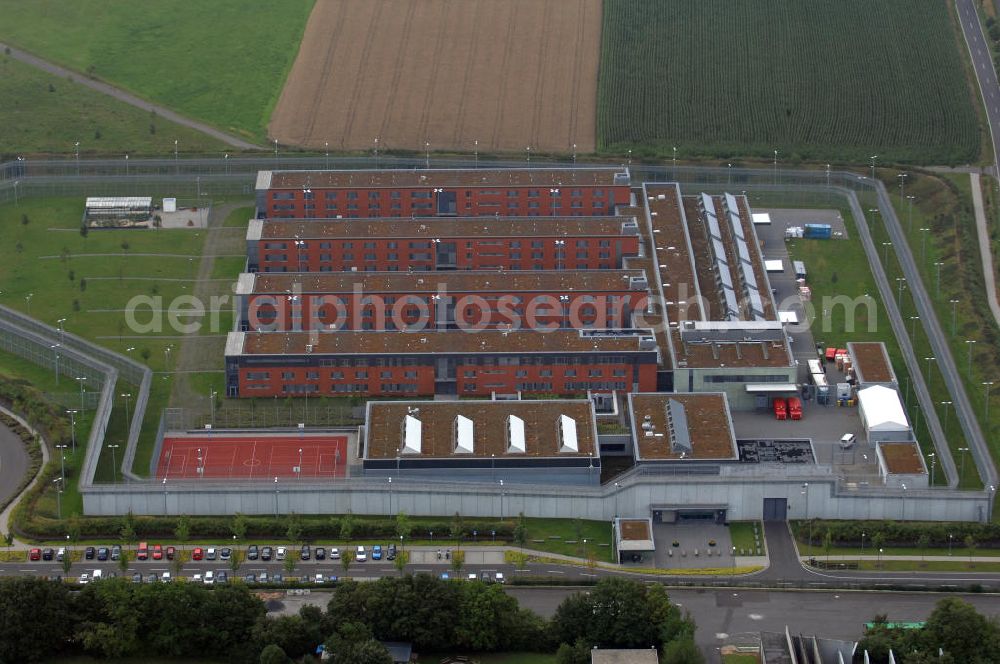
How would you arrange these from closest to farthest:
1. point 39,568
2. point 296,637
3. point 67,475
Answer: point 296,637 → point 39,568 → point 67,475

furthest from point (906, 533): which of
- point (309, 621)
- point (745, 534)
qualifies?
point (309, 621)

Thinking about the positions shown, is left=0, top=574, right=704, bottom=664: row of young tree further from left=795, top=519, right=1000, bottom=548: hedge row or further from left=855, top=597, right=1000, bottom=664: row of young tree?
left=795, top=519, right=1000, bottom=548: hedge row

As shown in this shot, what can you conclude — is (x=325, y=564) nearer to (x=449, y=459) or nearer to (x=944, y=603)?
(x=449, y=459)

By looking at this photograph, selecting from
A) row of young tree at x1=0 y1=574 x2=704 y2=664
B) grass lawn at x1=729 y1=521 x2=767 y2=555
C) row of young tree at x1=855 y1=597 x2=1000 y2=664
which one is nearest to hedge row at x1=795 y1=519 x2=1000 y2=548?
grass lawn at x1=729 y1=521 x2=767 y2=555

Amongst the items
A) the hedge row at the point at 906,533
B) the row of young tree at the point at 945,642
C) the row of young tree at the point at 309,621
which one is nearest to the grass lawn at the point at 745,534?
the hedge row at the point at 906,533

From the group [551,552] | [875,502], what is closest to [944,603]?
[875,502]

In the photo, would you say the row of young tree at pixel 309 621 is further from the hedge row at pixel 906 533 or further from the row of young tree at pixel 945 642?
the hedge row at pixel 906 533
